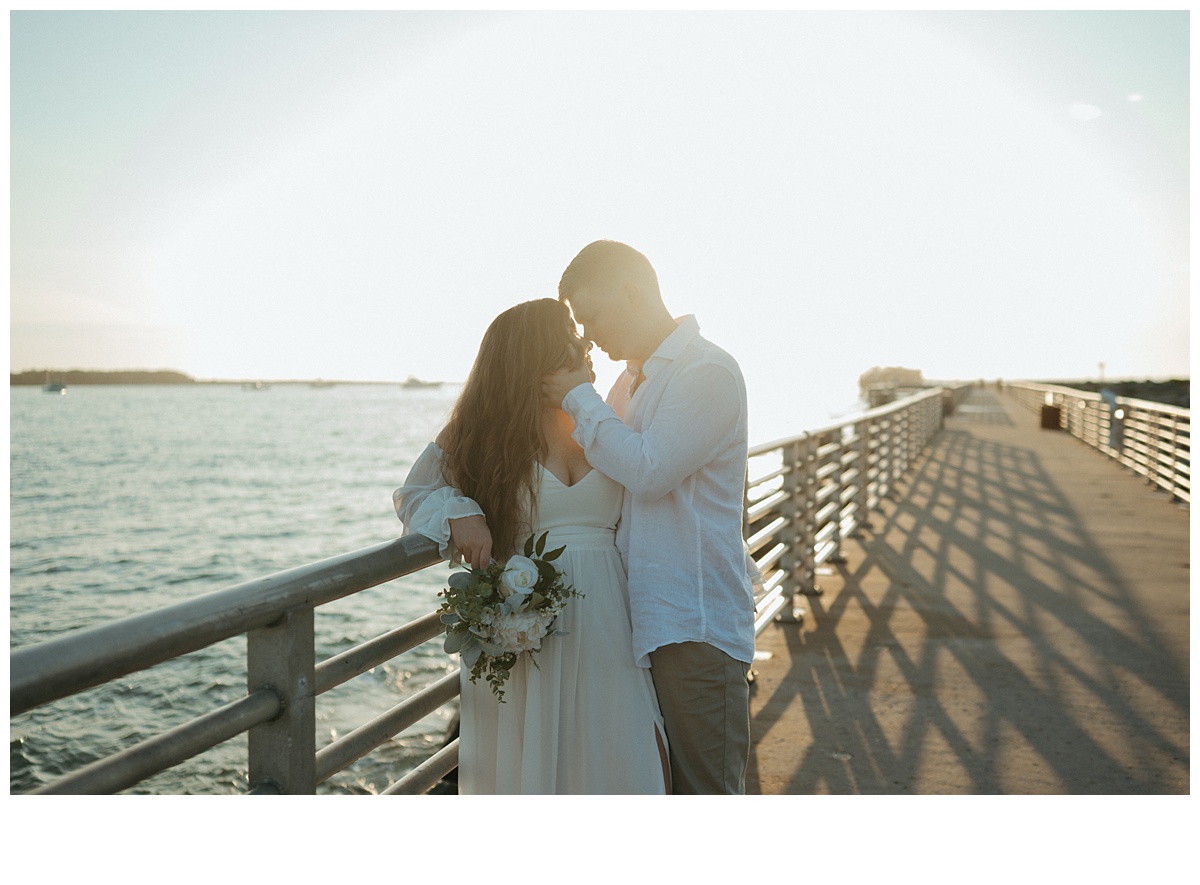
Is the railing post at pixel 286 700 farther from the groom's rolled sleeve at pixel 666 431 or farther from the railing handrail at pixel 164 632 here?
the groom's rolled sleeve at pixel 666 431

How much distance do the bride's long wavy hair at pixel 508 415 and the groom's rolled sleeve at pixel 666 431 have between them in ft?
0.39

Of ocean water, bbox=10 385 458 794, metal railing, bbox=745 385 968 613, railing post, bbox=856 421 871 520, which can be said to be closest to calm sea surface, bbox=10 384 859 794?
ocean water, bbox=10 385 458 794

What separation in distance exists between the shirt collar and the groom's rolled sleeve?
0.11 metres

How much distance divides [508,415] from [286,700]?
2.85ft

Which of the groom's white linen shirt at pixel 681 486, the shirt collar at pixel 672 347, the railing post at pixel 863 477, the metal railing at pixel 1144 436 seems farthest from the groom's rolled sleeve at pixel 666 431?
the metal railing at pixel 1144 436

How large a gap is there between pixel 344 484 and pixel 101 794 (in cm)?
4400

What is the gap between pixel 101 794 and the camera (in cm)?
137

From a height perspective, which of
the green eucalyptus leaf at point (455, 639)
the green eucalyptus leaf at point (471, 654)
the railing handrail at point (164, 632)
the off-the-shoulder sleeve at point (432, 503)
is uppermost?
the off-the-shoulder sleeve at point (432, 503)

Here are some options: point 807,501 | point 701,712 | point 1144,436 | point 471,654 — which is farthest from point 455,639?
point 1144,436

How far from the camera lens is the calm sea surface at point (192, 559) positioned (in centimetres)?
1177

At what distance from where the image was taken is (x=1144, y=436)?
14.4m

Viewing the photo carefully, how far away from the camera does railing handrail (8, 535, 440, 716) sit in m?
1.28

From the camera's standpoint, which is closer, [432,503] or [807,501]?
[432,503]

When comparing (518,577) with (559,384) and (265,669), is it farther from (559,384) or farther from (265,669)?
(265,669)
